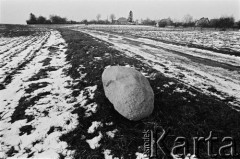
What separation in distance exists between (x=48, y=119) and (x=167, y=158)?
3.15m

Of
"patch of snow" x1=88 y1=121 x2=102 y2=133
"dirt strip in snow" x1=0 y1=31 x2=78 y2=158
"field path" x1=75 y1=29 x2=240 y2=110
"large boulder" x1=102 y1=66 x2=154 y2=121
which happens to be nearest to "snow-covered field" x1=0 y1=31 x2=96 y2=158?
"dirt strip in snow" x1=0 y1=31 x2=78 y2=158

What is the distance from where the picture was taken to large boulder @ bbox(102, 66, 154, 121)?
4477mm

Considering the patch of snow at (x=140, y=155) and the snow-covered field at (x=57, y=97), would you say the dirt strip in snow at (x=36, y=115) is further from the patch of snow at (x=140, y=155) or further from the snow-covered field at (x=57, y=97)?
the patch of snow at (x=140, y=155)

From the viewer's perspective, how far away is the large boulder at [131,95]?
14.7 ft

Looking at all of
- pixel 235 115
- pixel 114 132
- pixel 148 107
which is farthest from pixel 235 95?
pixel 114 132

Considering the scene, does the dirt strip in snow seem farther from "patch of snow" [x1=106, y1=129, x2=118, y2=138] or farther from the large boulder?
the large boulder

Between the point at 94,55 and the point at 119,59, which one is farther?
the point at 94,55

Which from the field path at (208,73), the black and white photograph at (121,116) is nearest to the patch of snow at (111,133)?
the black and white photograph at (121,116)

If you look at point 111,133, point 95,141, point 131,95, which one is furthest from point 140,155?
point 131,95

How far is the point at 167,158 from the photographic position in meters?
3.60

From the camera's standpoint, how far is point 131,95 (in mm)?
4484

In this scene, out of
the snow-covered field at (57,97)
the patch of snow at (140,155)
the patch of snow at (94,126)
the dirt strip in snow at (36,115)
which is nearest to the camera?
the patch of snow at (140,155)

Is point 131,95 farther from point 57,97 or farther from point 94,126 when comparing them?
point 57,97

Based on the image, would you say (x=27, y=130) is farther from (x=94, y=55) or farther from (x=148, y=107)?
(x=94, y=55)
